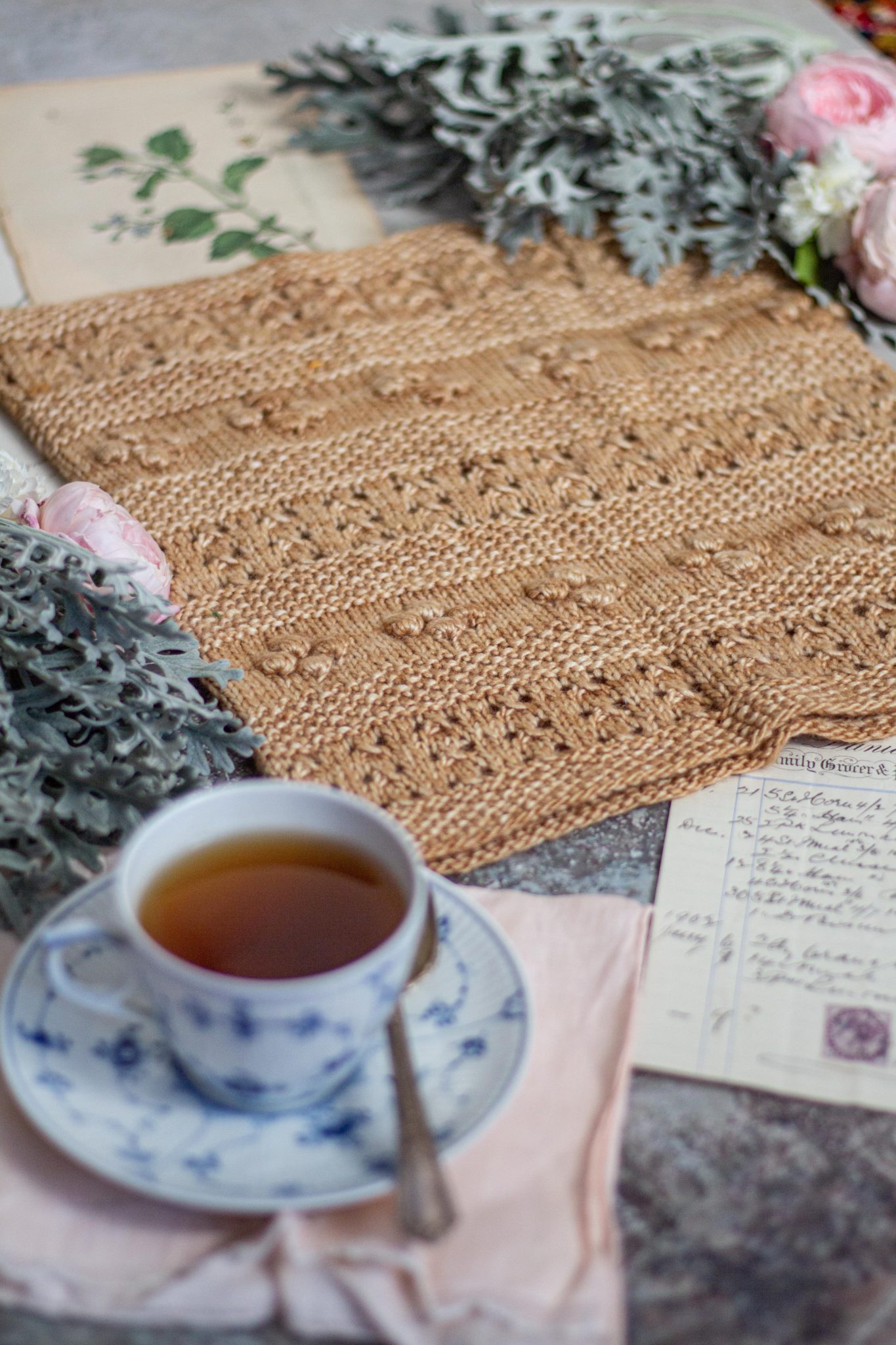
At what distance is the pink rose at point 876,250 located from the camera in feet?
3.21

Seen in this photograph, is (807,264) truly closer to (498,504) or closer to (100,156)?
(498,504)

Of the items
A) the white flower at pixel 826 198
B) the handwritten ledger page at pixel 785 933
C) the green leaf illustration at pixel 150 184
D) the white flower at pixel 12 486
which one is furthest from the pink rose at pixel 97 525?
the white flower at pixel 826 198

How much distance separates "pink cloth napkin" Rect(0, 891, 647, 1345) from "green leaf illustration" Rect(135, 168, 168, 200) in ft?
2.97

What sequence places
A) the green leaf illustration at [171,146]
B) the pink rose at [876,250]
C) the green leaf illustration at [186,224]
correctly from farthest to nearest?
1. the green leaf illustration at [171,146]
2. the green leaf illustration at [186,224]
3. the pink rose at [876,250]

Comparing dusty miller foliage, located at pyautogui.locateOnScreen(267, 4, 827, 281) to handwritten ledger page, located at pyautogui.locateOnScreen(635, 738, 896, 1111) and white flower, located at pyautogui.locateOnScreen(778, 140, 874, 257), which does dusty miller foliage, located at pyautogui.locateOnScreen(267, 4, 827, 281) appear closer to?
white flower, located at pyautogui.locateOnScreen(778, 140, 874, 257)

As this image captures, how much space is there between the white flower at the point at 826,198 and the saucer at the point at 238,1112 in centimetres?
77

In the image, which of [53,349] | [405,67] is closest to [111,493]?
[53,349]

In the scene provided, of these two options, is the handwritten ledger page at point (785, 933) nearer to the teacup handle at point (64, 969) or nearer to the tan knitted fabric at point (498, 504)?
the tan knitted fabric at point (498, 504)

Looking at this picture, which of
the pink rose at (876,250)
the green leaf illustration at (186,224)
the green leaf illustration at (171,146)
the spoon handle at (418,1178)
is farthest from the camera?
the green leaf illustration at (171,146)

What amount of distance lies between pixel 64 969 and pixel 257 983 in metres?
0.10

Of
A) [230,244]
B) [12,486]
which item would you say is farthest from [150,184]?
[12,486]

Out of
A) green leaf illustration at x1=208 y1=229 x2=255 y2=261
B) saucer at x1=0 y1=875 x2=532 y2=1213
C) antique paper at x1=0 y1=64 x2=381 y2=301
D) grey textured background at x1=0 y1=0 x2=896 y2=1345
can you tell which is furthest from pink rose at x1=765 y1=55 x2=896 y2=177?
saucer at x1=0 y1=875 x2=532 y2=1213

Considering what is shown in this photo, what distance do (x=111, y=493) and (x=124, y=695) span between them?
0.75ft

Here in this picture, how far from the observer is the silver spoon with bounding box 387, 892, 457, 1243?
414 mm
